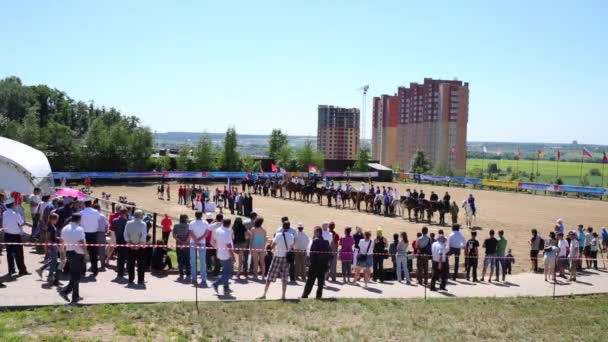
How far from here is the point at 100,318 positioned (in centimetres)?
970

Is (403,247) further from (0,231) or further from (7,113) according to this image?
(7,113)

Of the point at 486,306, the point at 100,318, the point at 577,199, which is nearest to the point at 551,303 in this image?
the point at 486,306

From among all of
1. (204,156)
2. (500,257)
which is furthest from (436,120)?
(500,257)

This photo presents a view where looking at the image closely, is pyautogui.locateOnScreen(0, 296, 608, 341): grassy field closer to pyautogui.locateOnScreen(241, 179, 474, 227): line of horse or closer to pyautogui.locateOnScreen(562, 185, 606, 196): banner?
pyautogui.locateOnScreen(241, 179, 474, 227): line of horse

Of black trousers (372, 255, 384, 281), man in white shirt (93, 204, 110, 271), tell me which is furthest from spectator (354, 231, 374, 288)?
man in white shirt (93, 204, 110, 271)

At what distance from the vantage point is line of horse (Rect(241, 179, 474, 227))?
3231cm

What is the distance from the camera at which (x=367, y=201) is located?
122 ft

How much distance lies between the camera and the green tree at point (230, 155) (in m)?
73.8

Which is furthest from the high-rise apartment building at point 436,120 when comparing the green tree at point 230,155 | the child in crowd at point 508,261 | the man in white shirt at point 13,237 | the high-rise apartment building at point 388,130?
the man in white shirt at point 13,237

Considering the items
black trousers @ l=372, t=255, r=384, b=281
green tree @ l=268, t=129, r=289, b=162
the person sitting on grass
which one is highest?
green tree @ l=268, t=129, r=289, b=162

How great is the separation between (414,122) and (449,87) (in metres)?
16.9

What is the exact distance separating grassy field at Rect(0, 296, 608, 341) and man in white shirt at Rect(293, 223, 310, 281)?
1.87m

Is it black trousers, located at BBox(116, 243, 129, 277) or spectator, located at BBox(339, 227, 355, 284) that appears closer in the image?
black trousers, located at BBox(116, 243, 129, 277)

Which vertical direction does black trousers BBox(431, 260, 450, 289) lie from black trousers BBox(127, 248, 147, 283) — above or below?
below
